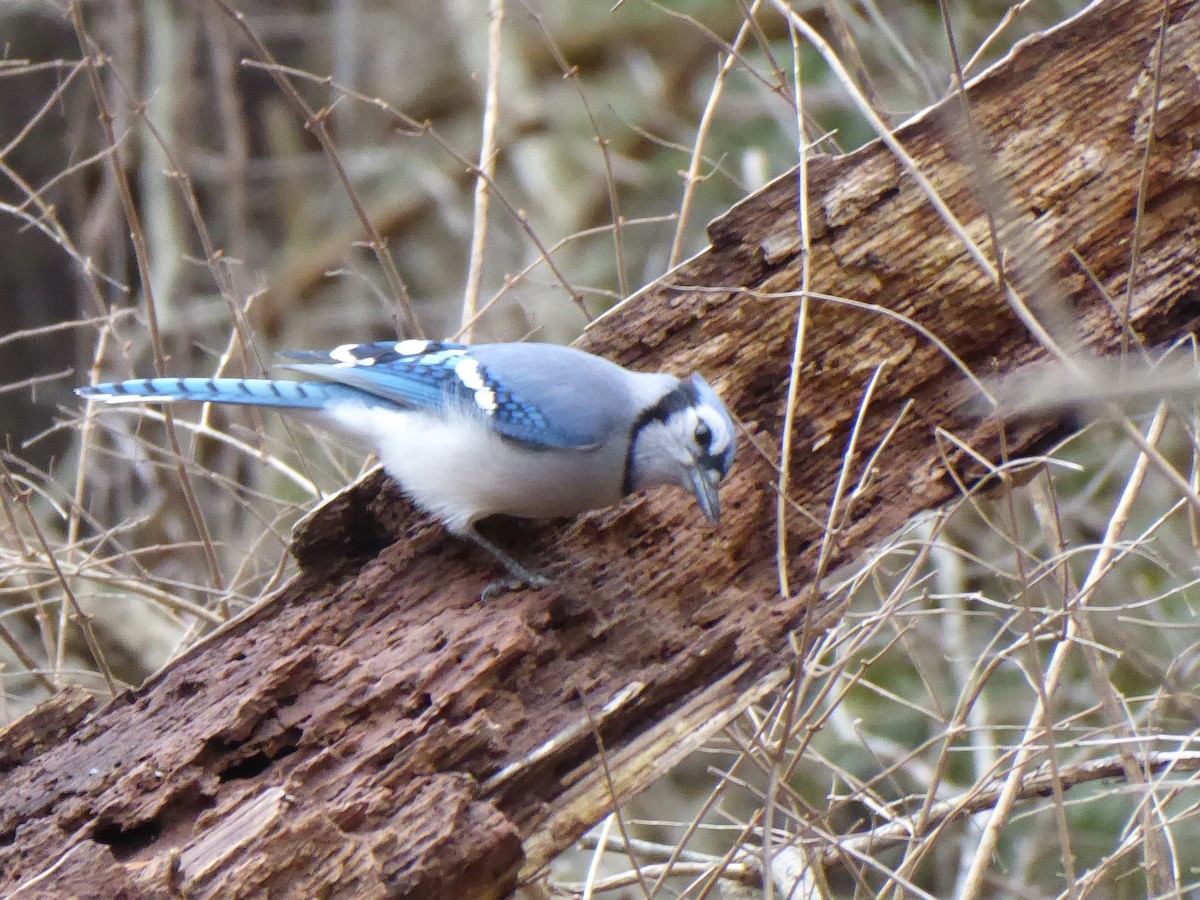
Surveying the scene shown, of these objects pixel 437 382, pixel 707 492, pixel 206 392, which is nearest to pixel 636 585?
pixel 707 492

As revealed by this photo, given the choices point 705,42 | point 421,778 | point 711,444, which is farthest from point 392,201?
point 421,778

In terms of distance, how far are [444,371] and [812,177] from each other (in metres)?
1.21

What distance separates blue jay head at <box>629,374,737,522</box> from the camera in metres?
3.23

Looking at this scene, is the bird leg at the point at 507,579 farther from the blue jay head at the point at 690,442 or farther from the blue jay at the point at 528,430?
the blue jay head at the point at 690,442

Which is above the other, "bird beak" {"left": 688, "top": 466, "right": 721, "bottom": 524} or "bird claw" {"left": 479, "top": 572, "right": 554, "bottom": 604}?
"bird claw" {"left": 479, "top": 572, "right": 554, "bottom": 604}

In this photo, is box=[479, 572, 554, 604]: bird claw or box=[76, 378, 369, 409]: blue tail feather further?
box=[76, 378, 369, 409]: blue tail feather

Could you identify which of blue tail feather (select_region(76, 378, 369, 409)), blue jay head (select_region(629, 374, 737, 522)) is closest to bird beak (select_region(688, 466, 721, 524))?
blue jay head (select_region(629, 374, 737, 522))

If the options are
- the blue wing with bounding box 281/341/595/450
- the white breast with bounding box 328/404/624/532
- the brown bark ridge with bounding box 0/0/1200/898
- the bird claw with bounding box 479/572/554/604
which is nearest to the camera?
the brown bark ridge with bounding box 0/0/1200/898

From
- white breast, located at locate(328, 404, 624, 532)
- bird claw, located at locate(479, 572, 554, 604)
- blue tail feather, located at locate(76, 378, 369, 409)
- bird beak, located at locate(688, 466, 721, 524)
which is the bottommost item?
bird beak, located at locate(688, 466, 721, 524)

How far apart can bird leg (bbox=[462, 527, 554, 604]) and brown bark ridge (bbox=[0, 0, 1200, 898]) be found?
44 mm

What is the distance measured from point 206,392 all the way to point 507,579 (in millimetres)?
983

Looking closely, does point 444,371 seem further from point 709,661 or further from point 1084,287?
point 1084,287

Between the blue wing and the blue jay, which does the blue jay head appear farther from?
the blue wing

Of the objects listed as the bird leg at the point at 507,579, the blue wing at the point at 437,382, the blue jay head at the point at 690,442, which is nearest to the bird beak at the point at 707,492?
the blue jay head at the point at 690,442
